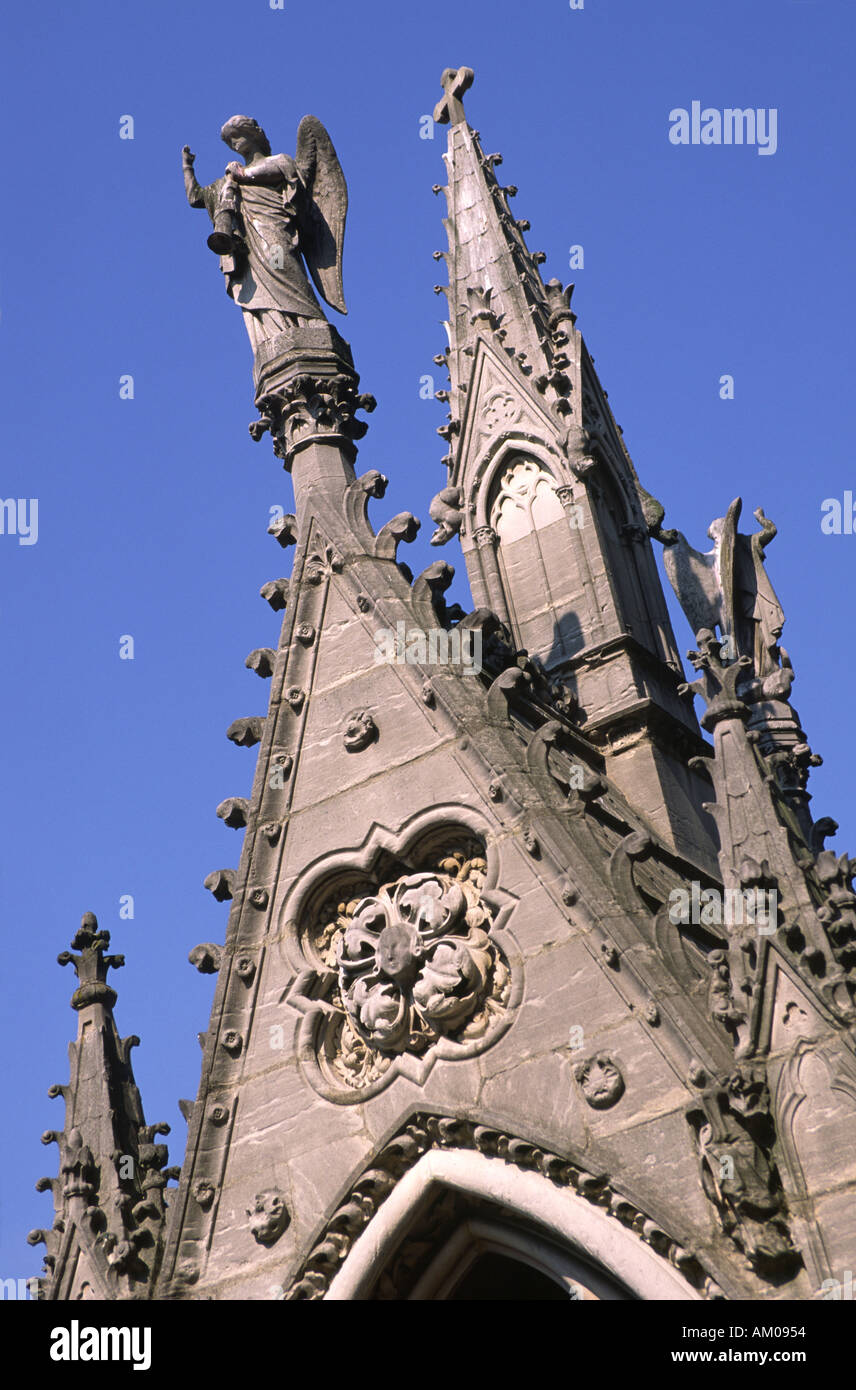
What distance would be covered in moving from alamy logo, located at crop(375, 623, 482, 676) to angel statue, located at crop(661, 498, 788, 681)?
3.40m

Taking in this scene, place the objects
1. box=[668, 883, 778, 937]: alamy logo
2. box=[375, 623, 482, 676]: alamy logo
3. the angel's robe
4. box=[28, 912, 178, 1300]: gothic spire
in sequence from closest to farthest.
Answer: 1. box=[668, 883, 778, 937]: alamy logo
2. box=[28, 912, 178, 1300]: gothic spire
3. box=[375, 623, 482, 676]: alamy logo
4. the angel's robe

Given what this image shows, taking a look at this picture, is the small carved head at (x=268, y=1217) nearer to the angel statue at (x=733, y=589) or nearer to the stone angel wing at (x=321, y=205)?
the angel statue at (x=733, y=589)

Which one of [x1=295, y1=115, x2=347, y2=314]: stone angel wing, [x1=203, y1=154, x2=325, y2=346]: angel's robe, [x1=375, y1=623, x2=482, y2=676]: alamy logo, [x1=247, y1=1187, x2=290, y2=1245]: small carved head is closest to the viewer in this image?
[x1=247, y1=1187, x2=290, y2=1245]: small carved head

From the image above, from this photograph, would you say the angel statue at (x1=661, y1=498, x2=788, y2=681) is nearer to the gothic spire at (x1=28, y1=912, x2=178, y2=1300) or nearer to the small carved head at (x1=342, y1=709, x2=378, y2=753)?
the small carved head at (x1=342, y1=709, x2=378, y2=753)

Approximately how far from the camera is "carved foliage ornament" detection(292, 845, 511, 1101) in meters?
13.3

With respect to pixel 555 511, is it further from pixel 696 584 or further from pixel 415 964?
pixel 415 964

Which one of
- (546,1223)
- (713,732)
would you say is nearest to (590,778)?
(713,732)

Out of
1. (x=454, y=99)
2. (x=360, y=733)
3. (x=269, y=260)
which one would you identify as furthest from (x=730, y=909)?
(x=454, y=99)

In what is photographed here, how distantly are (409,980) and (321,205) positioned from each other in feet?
24.9

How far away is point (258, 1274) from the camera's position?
13.2 m

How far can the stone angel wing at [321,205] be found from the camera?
A: 1827cm
